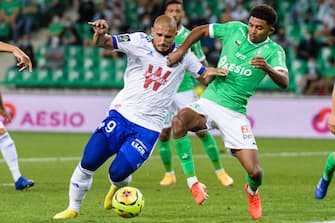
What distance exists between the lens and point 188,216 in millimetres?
9852

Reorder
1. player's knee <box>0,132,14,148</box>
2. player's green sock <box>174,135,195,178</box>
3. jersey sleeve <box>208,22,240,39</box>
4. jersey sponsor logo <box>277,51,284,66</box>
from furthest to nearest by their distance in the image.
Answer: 1. player's knee <box>0,132,14,148</box>
2. player's green sock <box>174,135,195,178</box>
3. jersey sleeve <box>208,22,240,39</box>
4. jersey sponsor logo <box>277,51,284,66</box>

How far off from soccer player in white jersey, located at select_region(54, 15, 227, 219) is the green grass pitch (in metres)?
0.49

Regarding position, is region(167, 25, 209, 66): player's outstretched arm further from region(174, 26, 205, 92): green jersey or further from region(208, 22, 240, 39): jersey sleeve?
region(174, 26, 205, 92): green jersey

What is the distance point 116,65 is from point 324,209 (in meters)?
17.0

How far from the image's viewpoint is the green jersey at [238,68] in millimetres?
10242

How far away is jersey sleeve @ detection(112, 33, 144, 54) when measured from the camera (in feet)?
31.4

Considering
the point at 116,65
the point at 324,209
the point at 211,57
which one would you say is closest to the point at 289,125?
the point at 211,57

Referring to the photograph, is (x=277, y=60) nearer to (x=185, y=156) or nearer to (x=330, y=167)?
(x=330, y=167)

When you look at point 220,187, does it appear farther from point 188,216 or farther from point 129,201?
point 129,201

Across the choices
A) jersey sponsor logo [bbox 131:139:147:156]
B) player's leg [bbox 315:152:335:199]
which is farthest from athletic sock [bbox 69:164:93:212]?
player's leg [bbox 315:152:335:199]

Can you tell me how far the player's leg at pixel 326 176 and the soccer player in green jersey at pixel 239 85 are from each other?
1.34m

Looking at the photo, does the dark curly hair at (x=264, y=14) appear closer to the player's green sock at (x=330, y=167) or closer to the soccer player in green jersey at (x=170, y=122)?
the player's green sock at (x=330, y=167)

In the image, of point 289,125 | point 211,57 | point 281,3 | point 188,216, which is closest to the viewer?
point 188,216

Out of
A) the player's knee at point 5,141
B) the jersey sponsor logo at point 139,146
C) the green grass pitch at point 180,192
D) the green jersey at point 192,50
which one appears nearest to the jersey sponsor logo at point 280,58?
the green grass pitch at point 180,192
